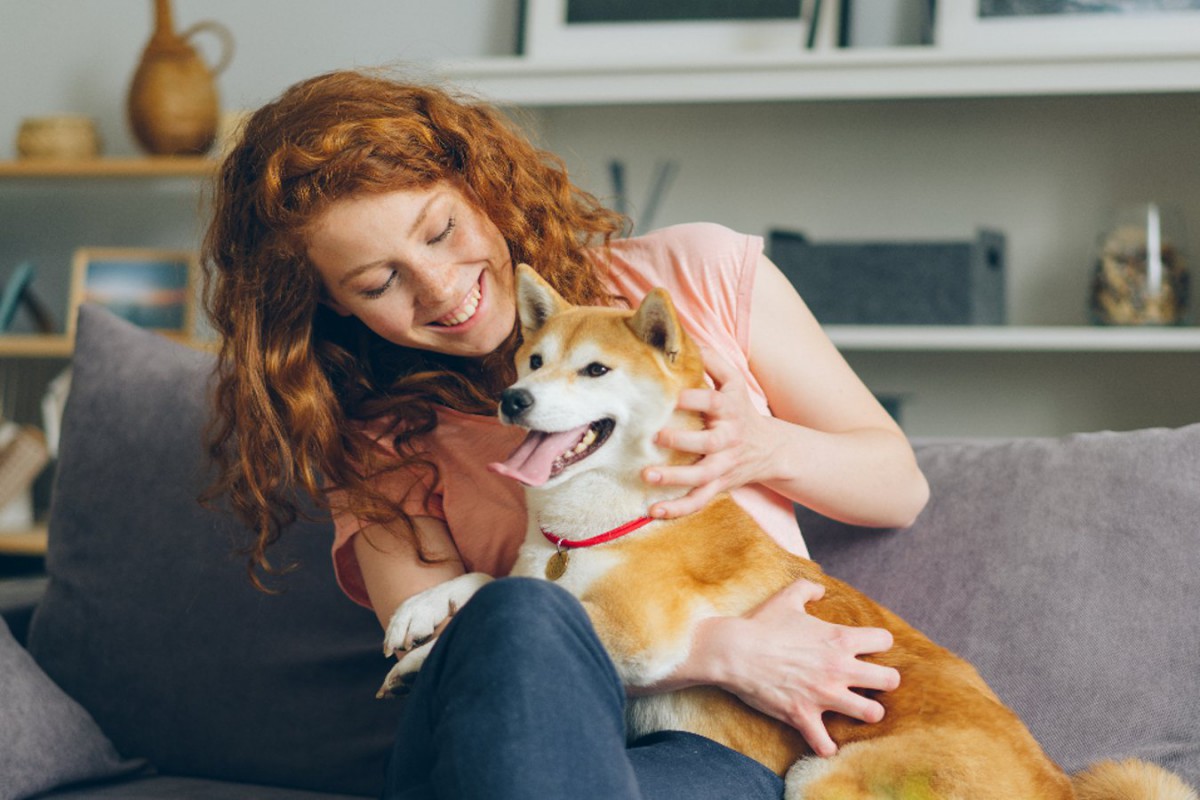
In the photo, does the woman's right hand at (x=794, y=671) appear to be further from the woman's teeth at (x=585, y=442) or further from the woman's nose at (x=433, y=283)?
the woman's nose at (x=433, y=283)

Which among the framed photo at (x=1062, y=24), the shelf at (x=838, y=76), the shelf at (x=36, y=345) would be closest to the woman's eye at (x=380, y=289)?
the shelf at (x=838, y=76)

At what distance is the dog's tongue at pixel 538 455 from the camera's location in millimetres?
1018

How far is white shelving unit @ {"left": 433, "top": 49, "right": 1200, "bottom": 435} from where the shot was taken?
2.18 m

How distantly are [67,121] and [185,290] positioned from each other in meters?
0.47

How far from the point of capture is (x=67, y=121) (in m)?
2.70

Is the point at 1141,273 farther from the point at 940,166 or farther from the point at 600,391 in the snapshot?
the point at 600,391

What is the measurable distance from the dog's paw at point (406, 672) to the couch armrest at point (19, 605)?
0.86m

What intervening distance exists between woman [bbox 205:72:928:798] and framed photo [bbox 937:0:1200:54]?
1.09 meters

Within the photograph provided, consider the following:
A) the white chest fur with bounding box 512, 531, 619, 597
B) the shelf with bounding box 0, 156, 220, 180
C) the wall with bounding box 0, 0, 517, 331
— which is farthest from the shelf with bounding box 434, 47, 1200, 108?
the white chest fur with bounding box 512, 531, 619, 597

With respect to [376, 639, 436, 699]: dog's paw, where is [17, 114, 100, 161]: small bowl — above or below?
above

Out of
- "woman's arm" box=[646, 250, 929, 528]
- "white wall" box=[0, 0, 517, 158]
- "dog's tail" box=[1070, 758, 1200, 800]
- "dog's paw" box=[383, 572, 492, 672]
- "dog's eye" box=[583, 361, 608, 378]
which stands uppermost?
"white wall" box=[0, 0, 517, 158]

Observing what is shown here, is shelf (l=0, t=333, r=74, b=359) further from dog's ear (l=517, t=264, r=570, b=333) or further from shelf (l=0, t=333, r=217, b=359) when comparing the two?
dog's ear (l=517, t=264, r=570, b=333)

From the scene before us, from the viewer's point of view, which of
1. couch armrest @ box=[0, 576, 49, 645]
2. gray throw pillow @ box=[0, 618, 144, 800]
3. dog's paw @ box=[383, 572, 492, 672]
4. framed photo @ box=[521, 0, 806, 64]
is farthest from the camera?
framed photo @ box=[521, 0, 806, 64]

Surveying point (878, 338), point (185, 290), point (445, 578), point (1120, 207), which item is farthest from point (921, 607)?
point (185, 290)
